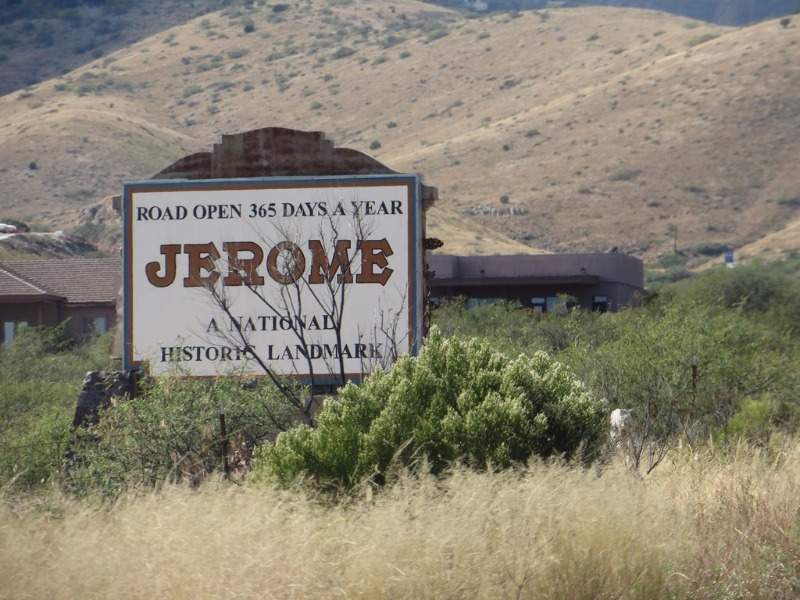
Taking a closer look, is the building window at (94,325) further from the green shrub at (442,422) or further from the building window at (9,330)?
the green shrub at (442,422)

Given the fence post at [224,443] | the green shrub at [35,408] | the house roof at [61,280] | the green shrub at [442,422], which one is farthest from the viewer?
the house roof at [61,280]

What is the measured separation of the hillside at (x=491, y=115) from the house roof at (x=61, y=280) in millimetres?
24454

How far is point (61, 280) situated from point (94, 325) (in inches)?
169

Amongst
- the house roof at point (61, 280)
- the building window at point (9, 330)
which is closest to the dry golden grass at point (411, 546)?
the building window at point (9, 330)

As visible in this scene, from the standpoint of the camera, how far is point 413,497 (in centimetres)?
904

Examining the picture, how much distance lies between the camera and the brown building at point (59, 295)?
2208 inches

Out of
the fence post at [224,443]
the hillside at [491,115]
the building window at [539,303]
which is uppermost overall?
the hillside at [491,115]

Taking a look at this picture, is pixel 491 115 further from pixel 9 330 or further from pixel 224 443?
pixel 224 443

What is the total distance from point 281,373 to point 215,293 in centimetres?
127

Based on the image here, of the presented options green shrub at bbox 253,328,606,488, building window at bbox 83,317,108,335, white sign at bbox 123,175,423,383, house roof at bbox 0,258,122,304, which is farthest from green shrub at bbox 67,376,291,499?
building window at bbox 83,317,108,335

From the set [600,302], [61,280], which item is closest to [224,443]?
[600,302]

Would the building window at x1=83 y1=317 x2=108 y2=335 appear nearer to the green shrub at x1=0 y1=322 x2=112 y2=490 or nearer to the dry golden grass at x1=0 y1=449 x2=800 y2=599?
the green shrub at x1=0 y1=322 x2=112 y2=490

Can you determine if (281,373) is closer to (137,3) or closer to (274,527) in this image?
(274,527)

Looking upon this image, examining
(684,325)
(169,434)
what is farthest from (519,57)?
(169,434)
